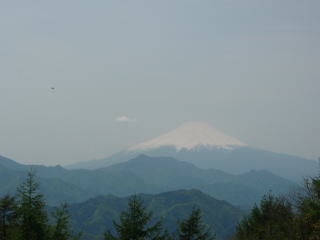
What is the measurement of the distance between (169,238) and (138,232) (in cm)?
251

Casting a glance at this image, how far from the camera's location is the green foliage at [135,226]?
25.8 metres

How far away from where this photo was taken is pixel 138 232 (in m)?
25.8

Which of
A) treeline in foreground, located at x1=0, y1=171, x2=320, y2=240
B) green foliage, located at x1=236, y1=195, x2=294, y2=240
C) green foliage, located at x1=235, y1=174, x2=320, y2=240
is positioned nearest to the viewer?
treeline in foreground, located at x1=0, y1=171, x2=320, y2=240

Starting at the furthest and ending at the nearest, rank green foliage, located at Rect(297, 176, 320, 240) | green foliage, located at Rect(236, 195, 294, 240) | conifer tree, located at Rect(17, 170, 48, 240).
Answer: green foliage, located at Rect(236, 195, 294, 240), green foliage, located at Rect(297, 176, 320, 240), conifer tree, located at Rect(17, 170, 48, 240)

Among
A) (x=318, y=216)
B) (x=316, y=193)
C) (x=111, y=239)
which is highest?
(x=316, y=193)

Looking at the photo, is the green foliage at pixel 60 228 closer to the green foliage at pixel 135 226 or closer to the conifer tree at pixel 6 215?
the green foliage at pixel 135 226

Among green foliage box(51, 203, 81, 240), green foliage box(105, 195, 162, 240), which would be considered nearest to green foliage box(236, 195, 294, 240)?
green foliage box(105, 195, 162, 240)

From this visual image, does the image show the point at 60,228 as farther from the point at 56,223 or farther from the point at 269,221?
the point at 269,221

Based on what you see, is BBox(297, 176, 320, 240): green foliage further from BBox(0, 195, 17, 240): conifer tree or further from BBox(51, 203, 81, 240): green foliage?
BBox(0, 195, 17, 240): conifer tree

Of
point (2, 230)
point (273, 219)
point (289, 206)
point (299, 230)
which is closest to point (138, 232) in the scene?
point (2, 230)

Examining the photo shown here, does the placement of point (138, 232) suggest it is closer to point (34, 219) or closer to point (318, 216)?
point (34, 219)

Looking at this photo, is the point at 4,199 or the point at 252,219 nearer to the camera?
the point at 4,199

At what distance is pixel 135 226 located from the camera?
25875mm

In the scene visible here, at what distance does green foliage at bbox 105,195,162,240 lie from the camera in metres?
25.8
